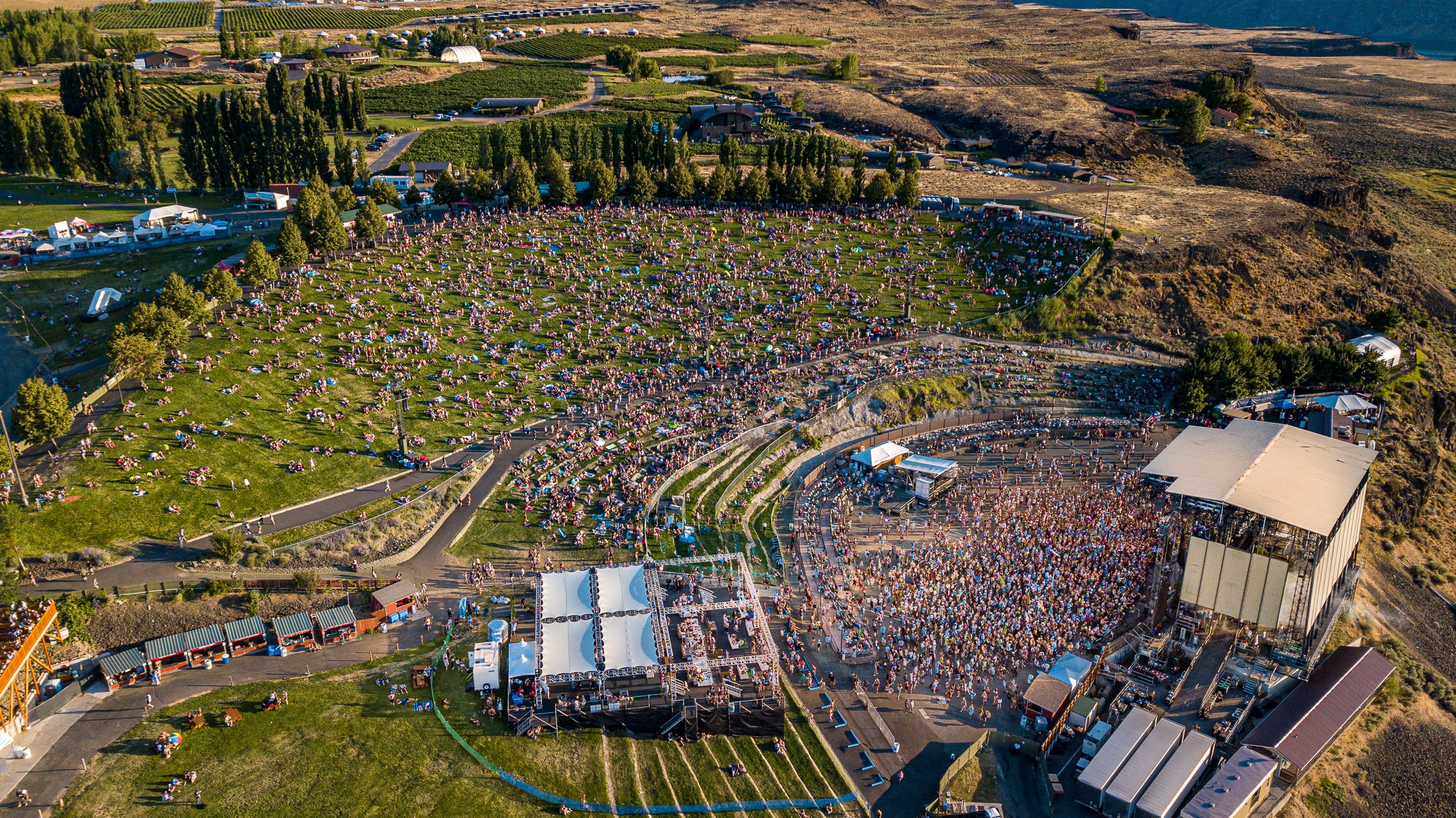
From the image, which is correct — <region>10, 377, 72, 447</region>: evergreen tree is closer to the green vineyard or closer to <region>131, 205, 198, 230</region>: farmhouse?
<region>131, 205, 198, 230</region>: farmhouse

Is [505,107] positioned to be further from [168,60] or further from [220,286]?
[220,286]

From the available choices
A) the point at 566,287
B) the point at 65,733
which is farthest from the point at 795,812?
the point at 566,287

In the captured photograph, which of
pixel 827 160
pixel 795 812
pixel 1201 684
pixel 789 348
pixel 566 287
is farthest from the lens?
Answer: pixel 827 160

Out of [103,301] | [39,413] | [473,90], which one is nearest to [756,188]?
[103,301]

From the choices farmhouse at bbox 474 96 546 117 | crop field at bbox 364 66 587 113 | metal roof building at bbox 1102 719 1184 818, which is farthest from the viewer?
crop field at bbox 364 66 587 113

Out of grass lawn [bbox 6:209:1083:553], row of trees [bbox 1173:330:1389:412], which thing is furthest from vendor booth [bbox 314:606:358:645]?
row of trees [bbox 1173:330:1389:412]

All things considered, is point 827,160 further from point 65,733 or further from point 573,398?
point 65,733
